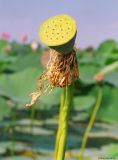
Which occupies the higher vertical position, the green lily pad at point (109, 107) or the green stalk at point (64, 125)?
the green lily pad at point (109, 107)

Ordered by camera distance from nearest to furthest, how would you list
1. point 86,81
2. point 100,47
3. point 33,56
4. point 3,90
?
point 3,90 → point 86,81 → point 33,56 → point 100,47

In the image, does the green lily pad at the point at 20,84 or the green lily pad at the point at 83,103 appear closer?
the green lily pad at the point at 20,84

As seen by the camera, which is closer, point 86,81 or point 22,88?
point 22,88

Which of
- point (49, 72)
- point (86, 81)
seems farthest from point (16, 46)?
point (49, 72)

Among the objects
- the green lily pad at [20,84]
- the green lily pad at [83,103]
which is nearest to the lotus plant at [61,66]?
the green lily pad at [20,84]

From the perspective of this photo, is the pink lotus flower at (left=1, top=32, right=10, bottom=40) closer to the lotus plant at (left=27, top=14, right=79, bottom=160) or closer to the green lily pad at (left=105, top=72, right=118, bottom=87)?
the green lily pad at (left=105, top=72, right=118, bottom=87)

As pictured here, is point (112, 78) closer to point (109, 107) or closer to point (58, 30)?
point (109, 107)

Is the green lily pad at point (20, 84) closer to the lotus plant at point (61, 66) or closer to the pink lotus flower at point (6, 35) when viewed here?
the lotus plant at point (61, 66)

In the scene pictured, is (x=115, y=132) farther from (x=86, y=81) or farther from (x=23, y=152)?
(x=23, y=152)
